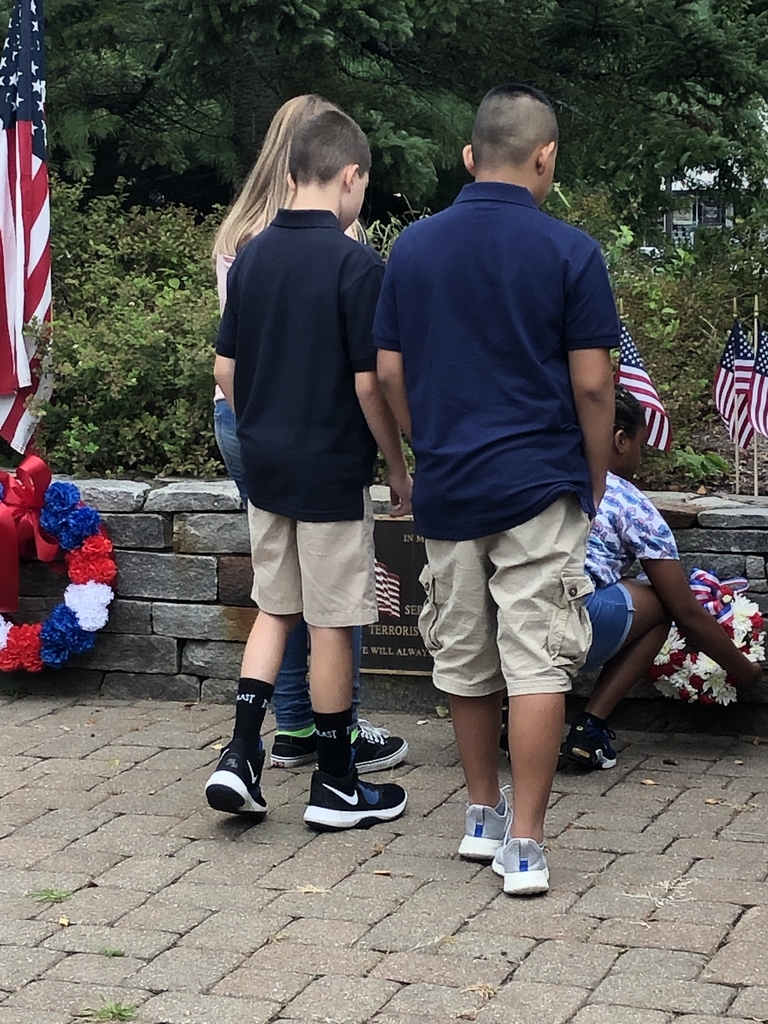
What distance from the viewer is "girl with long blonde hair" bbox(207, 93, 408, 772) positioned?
4.19 m

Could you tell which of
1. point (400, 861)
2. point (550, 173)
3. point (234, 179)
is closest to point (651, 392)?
point (550, 173)

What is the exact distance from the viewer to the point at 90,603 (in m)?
5.28

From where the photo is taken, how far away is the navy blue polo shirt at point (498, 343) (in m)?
3.35

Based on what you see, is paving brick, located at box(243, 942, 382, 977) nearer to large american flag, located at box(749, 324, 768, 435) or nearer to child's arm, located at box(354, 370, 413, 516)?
child's arm, located at box(354, 370, 413, 516)

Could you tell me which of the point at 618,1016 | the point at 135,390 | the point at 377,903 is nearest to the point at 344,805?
the point at 377,903

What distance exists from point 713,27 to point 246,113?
8.93 feet

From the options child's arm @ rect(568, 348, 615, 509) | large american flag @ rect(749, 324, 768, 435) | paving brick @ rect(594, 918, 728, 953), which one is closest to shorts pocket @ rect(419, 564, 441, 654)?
child's arm @ rect(568, 348, 615, 509)

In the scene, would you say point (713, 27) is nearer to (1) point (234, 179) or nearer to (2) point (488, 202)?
(1) point (234, 179)

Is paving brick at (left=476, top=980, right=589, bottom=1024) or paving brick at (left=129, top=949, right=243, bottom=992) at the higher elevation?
paving brick at (left=476, top=980, right=589, bottom=1024)

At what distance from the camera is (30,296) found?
20.0 ft

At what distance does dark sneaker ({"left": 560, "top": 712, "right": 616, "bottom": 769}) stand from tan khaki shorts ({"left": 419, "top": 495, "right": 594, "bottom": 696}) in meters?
0.86

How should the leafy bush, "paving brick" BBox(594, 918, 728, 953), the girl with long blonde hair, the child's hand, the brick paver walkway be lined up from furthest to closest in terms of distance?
the leafy bush
the girl with long blonde hair
the child's hand
"paving brick" BBox(594, 918, 728, 953)
the brick paver walkway

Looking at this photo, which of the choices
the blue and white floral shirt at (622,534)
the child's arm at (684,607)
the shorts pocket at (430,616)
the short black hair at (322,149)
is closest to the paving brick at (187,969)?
the shorts pocket at (430,616)

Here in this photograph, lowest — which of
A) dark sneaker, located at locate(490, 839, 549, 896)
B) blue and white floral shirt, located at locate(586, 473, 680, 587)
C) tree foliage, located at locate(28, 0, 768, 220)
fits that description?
dark sneaker, located at locate(490, 839, 549, 896)
